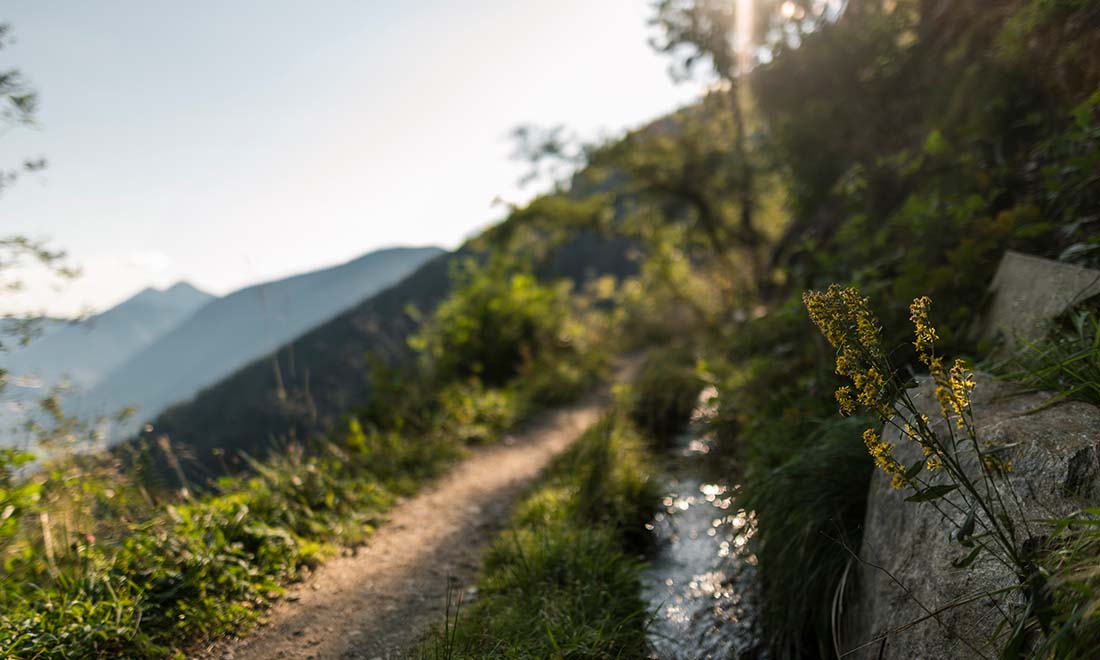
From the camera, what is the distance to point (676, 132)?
12906 mm

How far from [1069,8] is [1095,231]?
172 centimetres

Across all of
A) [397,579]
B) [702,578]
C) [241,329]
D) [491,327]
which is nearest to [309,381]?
[397,579]

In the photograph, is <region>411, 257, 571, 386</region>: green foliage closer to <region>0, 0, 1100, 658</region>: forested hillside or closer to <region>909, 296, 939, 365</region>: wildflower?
<region>0, 0, 1100, 658</region>: forested hillside

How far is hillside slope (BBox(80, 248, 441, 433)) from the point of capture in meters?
4.52

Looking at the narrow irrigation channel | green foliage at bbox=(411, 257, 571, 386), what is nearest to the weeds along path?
the narrow irrigation channel

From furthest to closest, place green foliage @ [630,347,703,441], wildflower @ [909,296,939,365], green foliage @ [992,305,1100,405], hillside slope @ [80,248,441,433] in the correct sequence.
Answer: green foliage @ [630,347,703,441], hillside slope @ [80,248,441,433], green foliage @ [992,305,1100,405], wildflower @ [909,296,939,365]

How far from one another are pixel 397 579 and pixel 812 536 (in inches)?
92.3

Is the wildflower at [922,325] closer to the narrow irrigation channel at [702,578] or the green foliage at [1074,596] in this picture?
the green foliage at [1074,596]

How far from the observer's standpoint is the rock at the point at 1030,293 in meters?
2.19

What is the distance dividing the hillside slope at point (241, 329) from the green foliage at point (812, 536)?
143 inches

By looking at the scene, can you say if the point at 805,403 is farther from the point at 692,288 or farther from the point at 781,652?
the point at 692,288

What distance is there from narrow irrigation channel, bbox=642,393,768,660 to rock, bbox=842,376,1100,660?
0.69 m

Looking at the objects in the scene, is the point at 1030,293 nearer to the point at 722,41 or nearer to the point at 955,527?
the point at 955,527

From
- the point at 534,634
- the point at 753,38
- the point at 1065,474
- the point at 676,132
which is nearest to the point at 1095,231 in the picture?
the point at 1065,474
